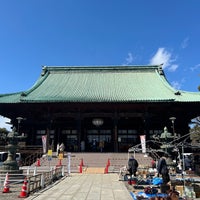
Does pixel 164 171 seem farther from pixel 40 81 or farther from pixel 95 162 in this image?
pixel 40 81

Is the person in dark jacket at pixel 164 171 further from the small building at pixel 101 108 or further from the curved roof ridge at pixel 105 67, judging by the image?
the curved roof ridge at pixel 105 67

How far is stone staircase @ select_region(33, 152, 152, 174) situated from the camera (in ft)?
64.9

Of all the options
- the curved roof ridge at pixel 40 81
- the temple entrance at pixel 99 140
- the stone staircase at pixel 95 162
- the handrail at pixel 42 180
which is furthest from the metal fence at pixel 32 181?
the curved roof ridge at pixel 40 81

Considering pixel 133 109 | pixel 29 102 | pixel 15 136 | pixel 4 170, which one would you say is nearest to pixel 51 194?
pixel 4 170

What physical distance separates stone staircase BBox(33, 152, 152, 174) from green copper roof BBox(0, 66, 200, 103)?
651cm

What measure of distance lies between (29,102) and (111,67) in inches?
684

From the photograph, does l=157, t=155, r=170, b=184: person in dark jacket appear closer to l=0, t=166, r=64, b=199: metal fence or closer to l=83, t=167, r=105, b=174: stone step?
l=0, t=166, r=64, b=199: metal fence

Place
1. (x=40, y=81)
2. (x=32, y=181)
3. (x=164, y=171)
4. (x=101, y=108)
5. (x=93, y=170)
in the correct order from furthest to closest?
1. (x=40, y=81)
2. (x=101, y=108)
3. (x=93, y=170)
4. (x=32, y=181)
5. (x=164, y=171)

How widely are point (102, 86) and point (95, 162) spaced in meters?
13.7

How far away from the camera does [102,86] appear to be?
3231 centimetres

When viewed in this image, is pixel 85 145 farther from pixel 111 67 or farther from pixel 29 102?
pixel 111 67

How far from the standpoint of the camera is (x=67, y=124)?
3066 cm

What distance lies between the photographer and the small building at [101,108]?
25.7 metres

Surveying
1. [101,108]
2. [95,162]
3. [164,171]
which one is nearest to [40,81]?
[101,108]
